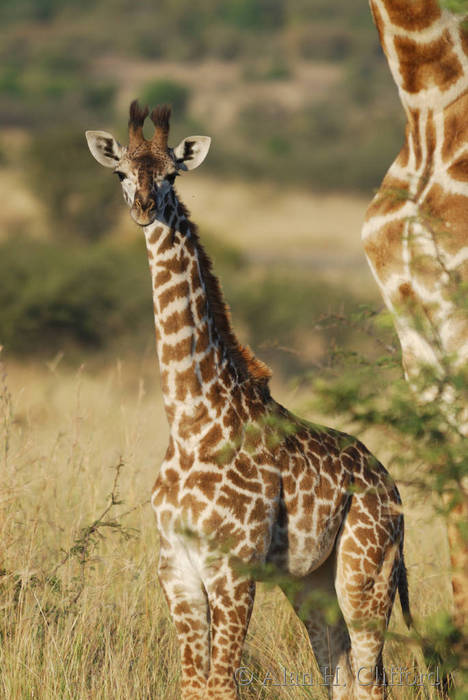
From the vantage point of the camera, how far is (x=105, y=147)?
5027 mm

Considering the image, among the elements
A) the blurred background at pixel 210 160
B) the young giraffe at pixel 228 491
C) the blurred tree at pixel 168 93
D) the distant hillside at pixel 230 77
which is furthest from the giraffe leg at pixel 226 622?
the blurred tree at pixel 168 93

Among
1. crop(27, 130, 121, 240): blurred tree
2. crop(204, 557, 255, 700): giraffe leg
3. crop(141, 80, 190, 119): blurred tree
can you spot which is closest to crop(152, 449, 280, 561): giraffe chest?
crop(204, 557, 255, 700): giraffe leg

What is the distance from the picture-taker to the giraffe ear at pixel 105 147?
16.2ft

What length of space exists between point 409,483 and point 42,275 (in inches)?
586

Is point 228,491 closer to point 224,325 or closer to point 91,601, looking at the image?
point 224,325

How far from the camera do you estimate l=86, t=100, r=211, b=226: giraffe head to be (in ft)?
15.0

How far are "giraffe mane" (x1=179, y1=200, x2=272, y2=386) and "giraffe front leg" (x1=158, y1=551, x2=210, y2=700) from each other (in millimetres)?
987

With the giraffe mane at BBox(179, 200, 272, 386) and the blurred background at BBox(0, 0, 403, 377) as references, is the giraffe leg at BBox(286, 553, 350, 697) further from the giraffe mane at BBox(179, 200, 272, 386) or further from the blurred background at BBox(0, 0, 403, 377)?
the blurred background at BBox(0, 0, 403, 377)

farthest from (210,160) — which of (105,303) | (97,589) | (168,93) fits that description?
(97,589)

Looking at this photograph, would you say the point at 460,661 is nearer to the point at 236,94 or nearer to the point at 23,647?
the point at 23,647

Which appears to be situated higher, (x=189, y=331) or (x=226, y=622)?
(x=189, y=331)

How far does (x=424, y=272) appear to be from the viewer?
4.00 metres

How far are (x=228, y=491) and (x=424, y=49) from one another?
1983mm

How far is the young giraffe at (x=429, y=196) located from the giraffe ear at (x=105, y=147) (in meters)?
1.39
